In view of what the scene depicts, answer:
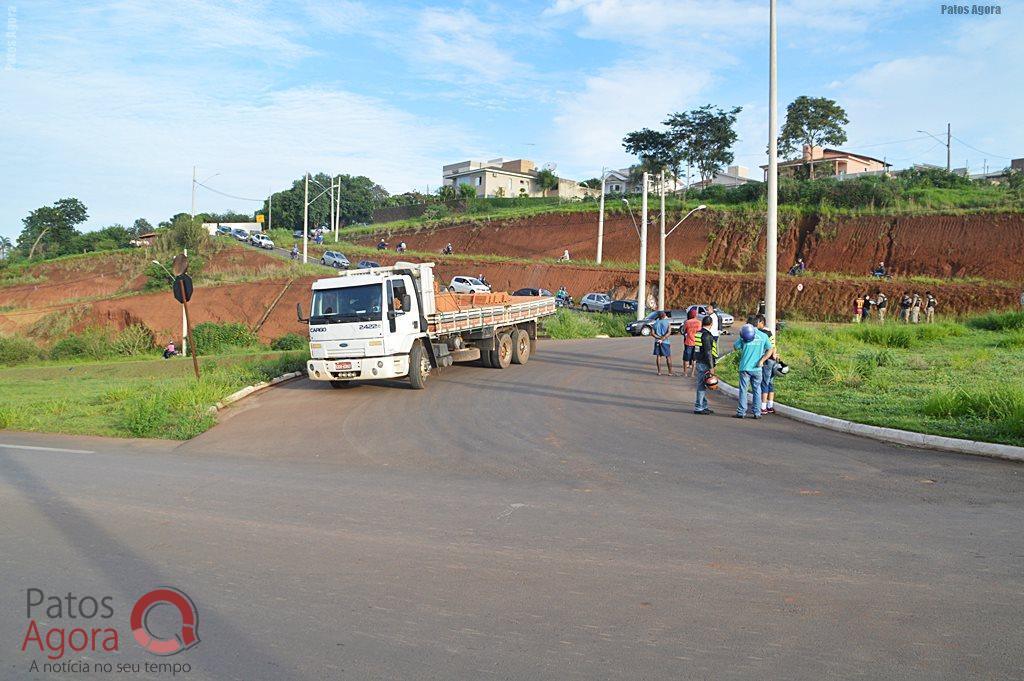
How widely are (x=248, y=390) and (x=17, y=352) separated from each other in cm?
2867

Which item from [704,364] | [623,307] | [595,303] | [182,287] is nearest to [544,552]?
[704,364]

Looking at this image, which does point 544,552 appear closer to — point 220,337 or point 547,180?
point 220,337

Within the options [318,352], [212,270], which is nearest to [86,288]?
[212,270]

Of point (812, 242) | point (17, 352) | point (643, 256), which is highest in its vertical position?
point (812, 242)

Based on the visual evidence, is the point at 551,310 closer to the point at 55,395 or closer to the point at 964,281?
the point at 55,395

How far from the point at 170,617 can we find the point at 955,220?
61694mm

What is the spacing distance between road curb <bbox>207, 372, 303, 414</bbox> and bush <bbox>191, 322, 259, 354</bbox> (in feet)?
62.6

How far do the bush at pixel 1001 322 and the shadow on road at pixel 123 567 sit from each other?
30.9 meters

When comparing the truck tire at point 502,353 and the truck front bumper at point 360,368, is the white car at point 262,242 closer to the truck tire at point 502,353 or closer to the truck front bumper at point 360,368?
the truck tire at point 502,353

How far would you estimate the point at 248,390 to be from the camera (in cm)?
1806

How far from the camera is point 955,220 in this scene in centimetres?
5581

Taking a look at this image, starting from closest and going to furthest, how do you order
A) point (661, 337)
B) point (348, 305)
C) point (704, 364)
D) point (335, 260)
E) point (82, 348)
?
point (704, 364) → point (348, 305) → point (661, 337) → point (82, 348) → point (335, 260)

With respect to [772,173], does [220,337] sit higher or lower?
lower

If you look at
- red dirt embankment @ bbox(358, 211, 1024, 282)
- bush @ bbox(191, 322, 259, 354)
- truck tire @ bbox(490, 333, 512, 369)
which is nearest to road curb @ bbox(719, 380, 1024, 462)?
truck tire @ bbox(490, 333, 512, 369)
